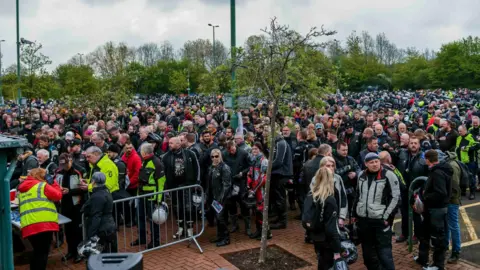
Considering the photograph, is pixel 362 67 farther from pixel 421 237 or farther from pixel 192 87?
pixel 421 237

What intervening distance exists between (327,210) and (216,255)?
8.74ft

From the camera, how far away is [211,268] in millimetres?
6840

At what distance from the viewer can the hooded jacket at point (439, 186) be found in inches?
241

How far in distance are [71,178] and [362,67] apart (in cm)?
6285

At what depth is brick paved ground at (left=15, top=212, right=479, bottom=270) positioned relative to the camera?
6.90 m

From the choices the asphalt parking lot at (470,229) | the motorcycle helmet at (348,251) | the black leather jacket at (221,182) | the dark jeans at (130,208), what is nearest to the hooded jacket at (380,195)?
the motorcycle helmet at (348,251)

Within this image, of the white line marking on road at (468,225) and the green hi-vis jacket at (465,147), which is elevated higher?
the green hi-vis jacket at (465,147)

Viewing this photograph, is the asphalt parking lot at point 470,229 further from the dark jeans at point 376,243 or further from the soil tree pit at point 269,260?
the soil tree pit at point 269,260

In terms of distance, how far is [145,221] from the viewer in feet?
25.2

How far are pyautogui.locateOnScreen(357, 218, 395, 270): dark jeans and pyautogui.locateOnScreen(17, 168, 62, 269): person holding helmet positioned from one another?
4.24 meters

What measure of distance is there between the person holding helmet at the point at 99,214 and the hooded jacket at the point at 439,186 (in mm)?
4471

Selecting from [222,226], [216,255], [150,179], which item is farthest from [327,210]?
[150,179]

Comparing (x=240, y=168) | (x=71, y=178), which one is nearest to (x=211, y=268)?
(x=240, y=168)

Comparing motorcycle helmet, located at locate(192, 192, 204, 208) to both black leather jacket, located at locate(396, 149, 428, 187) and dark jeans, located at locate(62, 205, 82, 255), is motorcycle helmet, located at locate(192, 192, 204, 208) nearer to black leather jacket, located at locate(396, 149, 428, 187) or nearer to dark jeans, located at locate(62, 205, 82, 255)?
dark jeans, located at locate(62, 205, 82, 255)
